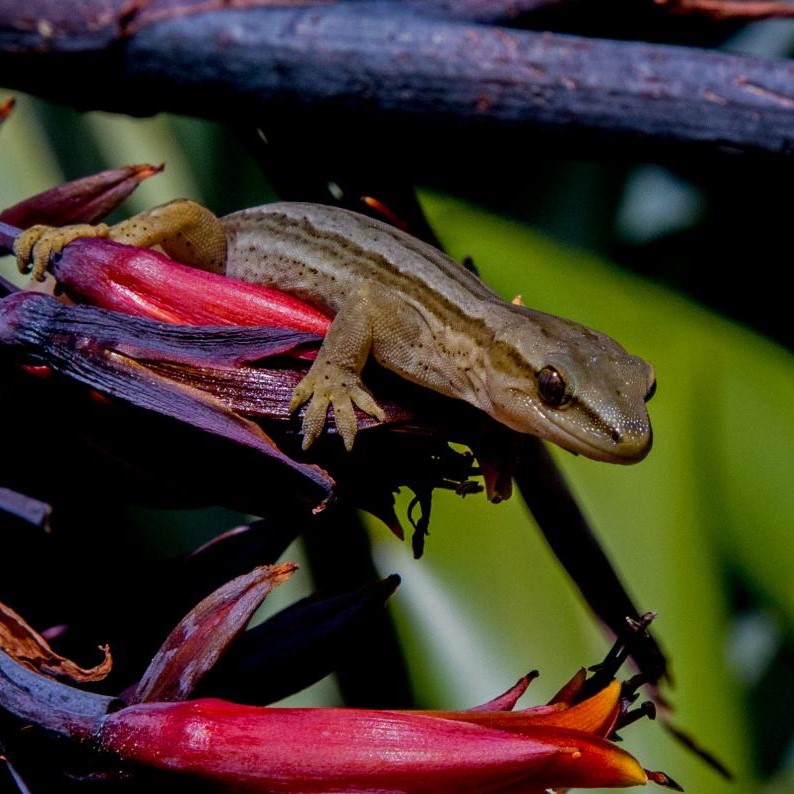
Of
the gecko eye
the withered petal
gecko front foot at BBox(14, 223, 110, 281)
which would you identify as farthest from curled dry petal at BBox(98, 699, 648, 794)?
the gecko eye

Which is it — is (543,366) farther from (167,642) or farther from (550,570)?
(167,642)

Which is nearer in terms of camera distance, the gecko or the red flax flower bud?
the red flax flower bud

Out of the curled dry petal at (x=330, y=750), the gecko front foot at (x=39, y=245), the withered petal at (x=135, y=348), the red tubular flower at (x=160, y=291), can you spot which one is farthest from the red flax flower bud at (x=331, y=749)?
the gecko front foot at (x=39, y=245)

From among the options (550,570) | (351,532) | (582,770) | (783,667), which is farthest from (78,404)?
(783,667)

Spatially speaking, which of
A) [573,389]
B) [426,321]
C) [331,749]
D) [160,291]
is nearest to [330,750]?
[331,749]

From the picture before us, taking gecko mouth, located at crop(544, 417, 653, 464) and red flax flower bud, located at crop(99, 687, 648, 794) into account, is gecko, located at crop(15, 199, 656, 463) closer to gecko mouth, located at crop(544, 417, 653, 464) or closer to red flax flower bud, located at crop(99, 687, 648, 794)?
gecko mouth, located at crop(544, 417, 653, 464)

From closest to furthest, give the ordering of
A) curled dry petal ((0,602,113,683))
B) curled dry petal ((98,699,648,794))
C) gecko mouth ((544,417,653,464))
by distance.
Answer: curled dry petal ((98,699,648,794))
curled dry petal ((0,602,113,683))
gecko mouth ((544,417,653,464))
